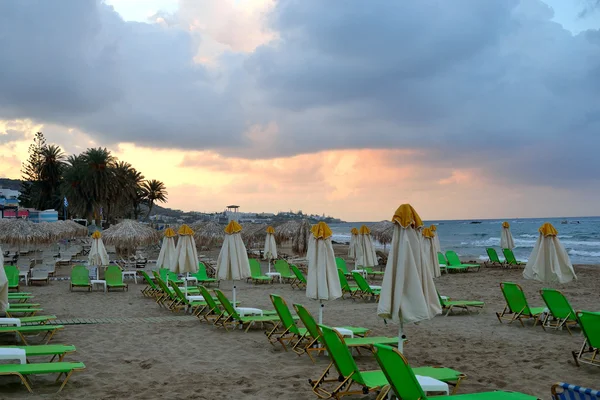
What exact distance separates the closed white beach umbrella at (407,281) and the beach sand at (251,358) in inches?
37.2

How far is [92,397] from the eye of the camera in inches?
202

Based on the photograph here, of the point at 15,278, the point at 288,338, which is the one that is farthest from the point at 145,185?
the point at 288,338

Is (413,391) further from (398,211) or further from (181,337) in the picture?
(181,337)

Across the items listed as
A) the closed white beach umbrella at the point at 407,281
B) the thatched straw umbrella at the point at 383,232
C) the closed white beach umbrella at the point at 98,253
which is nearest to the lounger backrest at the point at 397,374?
the closed white beach umbrella at the point at 407,281

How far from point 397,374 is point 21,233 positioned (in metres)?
19.2

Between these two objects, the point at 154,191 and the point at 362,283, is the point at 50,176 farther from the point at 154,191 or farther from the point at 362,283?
the point at 362,283

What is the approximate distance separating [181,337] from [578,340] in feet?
20.4

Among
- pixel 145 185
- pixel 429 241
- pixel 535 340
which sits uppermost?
pixel 145 185

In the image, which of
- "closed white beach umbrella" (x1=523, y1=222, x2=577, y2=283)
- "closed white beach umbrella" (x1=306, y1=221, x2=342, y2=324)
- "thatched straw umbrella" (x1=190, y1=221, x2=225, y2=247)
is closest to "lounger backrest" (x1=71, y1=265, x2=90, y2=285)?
"closed white beach umbrella" (x1=306, y1=221, x2=342, y2=324)

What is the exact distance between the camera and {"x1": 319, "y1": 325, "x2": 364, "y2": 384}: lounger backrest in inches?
191

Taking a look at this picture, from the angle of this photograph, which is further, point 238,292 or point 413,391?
point 238,292

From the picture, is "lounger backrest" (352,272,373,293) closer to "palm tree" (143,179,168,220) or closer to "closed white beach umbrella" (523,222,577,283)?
"closed white beach umbrella" (523,222,577,283)

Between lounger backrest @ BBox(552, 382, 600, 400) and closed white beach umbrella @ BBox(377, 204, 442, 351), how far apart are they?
1.96 metres

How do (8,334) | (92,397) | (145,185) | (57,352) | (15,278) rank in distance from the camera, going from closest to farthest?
(92,397), (57,352), (8,334), (15,278), (145,185)
